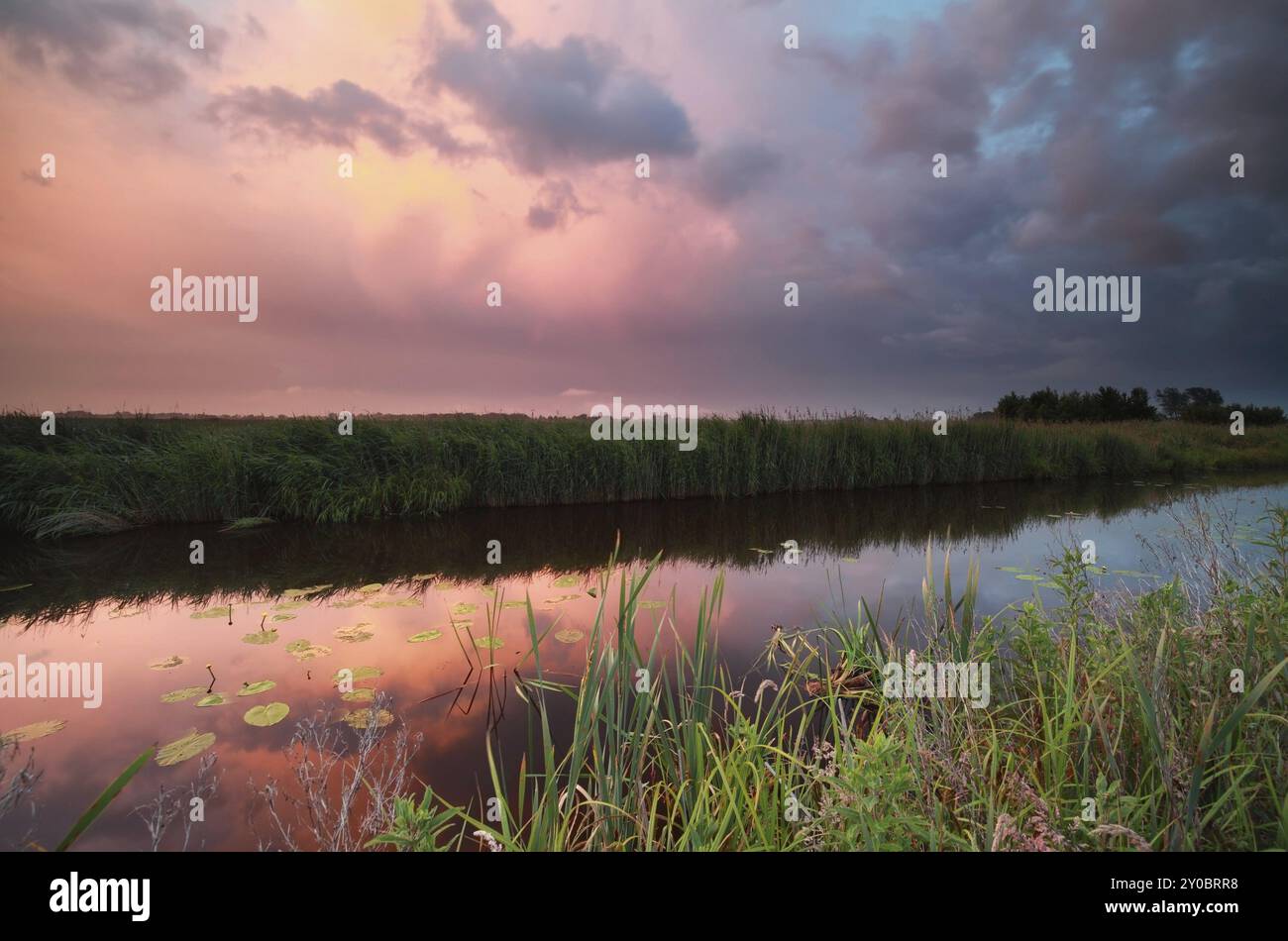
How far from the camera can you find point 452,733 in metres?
3.59

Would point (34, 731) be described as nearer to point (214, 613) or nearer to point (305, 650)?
point (305, 650)

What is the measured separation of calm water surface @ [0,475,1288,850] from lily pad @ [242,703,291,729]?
89 millimetres

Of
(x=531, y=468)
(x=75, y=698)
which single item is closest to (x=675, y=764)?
(x=75, y=698)

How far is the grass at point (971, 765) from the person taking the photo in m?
1.80

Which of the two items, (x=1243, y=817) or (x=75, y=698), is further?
(x=75, y=698)

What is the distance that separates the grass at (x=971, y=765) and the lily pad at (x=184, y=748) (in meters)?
1.57

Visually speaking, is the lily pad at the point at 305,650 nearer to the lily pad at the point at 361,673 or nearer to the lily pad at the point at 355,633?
the lily pad at the point at 355,633

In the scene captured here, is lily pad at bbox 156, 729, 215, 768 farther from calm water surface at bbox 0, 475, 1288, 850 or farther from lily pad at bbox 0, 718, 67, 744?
lily pad at bbox 0, 718, 67, 744

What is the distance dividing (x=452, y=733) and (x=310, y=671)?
1535mm

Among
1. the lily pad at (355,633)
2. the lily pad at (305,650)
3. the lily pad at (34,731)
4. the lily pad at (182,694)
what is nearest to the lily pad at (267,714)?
the lily pad at (182,694)
